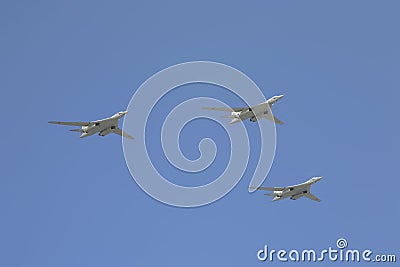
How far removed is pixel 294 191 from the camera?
503 feet

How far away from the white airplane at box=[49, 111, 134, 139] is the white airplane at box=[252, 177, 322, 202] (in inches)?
1326

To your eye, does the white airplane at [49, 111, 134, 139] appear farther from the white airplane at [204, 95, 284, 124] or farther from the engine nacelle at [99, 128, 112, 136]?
the white airplane at [204, 95, 284, 124]

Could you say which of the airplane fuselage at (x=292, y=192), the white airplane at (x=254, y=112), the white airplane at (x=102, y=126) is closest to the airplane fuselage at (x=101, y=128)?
the white airplane at (x=102, y=126)

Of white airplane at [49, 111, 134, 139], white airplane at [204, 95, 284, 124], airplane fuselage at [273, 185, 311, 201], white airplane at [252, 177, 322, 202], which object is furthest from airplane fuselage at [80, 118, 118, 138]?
airplane fuselage at [273, 185, 311, 201]

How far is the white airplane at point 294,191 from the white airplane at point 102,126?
33.7 meters

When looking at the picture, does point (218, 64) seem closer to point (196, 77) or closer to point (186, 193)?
point (196, 77)

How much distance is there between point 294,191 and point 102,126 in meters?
45.1

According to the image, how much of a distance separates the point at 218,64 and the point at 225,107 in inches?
456

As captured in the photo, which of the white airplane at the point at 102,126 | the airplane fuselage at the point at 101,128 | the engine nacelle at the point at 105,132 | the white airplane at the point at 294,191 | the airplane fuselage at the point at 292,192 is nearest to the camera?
the white airplane at the point at 102,126

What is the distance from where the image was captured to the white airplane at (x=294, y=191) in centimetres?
15012

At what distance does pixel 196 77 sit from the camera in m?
131

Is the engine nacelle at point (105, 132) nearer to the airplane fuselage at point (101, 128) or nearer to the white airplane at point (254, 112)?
the airplane fuselage at point (101, 128)

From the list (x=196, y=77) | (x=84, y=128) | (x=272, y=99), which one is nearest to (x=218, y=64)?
(x=196, y=77)

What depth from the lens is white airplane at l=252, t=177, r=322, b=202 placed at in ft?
493
